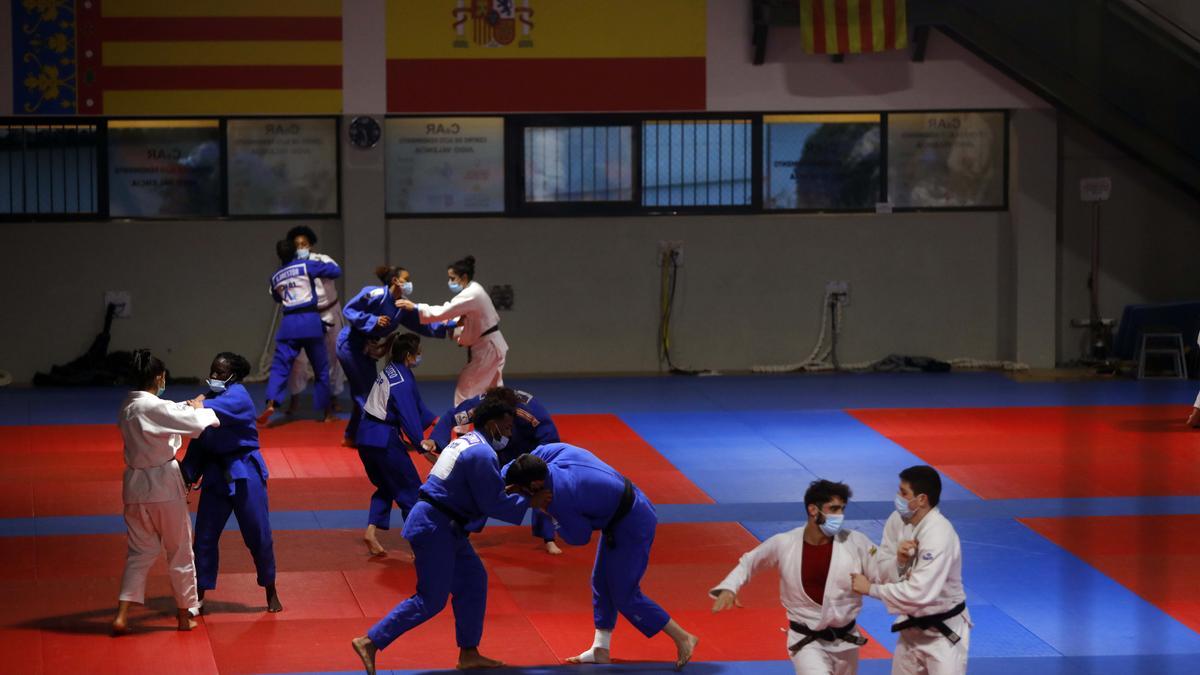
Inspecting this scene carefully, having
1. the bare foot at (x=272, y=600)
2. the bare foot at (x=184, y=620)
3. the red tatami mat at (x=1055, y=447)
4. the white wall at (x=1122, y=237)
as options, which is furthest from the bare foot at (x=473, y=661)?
the white wall at (x=1122, y=237)

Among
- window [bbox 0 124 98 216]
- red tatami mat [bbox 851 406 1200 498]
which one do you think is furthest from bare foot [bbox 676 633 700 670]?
window [bbox 0 124 98 216]

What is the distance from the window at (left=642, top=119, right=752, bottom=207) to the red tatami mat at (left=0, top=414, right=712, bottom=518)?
3.83 m

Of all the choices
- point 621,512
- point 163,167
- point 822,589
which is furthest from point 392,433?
point 163,167

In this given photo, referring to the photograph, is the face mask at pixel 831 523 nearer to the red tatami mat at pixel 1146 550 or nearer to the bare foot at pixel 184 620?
the red tatami mat at pixel 1146 550

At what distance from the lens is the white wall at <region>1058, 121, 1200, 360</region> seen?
749 inches

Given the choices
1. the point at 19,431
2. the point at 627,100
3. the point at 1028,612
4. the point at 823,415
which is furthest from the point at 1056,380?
the point at 19,431

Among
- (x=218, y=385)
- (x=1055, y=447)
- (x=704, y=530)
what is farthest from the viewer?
(x=1055, y=447)

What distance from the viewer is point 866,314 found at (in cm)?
1902

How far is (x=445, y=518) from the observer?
7973 mm

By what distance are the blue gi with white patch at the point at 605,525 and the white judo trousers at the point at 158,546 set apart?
2.13 meters

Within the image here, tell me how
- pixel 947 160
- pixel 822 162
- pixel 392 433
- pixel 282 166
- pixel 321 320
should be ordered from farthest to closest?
pixel 947 160, pixel 822 162, pixel 282 166, pixel 321 320, pixel 392 433

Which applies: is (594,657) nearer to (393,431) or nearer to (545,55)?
(393,431)

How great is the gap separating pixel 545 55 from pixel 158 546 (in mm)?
10382

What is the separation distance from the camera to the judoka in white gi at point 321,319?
15.7 m
